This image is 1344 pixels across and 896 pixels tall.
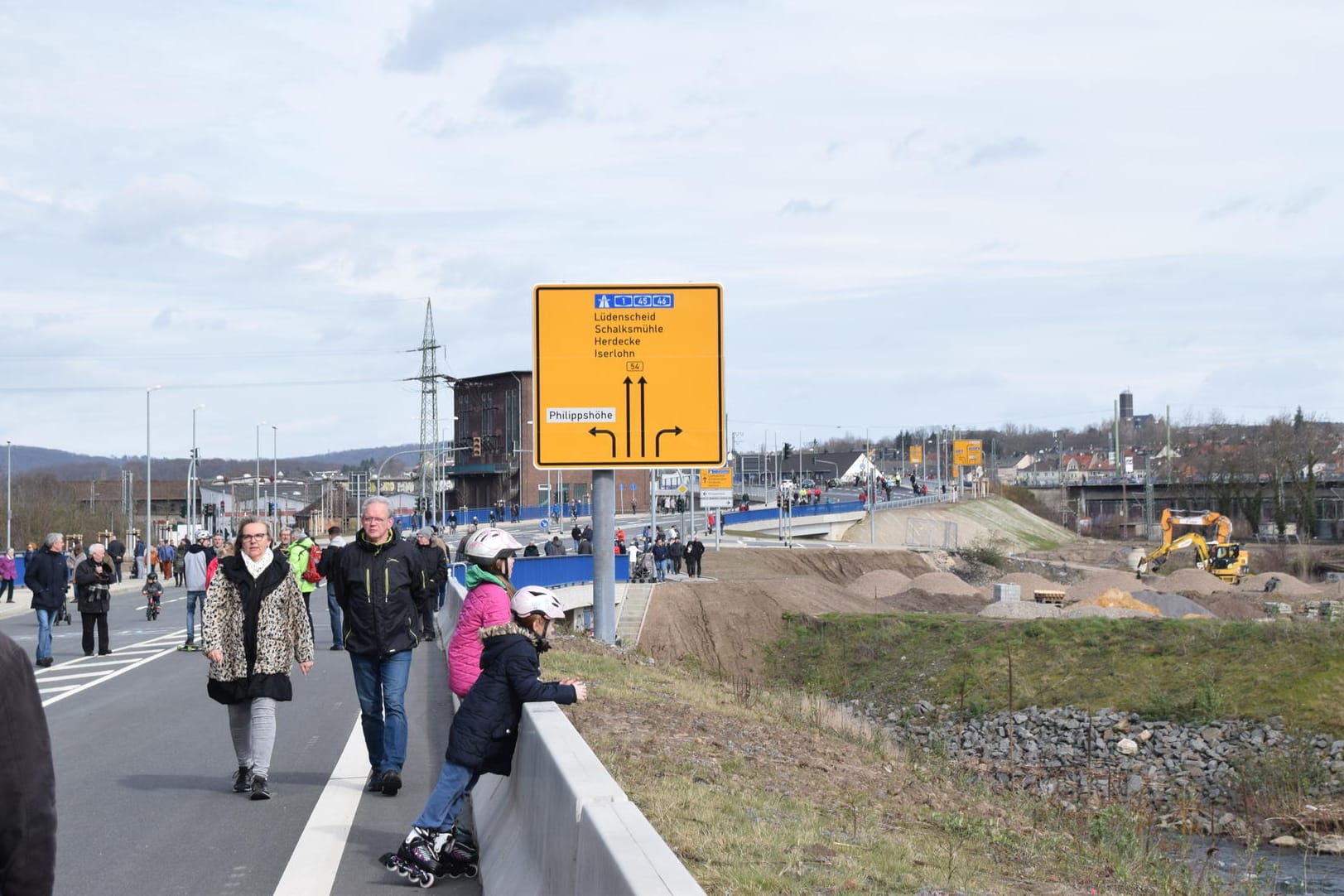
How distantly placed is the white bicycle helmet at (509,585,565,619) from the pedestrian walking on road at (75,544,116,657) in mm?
14317

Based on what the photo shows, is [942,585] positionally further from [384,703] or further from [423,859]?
[423,859]

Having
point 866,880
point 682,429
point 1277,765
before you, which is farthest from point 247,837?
point 1277,765

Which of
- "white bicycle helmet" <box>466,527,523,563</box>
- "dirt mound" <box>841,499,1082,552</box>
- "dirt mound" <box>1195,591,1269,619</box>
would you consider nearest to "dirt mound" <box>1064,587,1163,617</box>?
"dirt mound" <box>1195,591,1269,619</box>

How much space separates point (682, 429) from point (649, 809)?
1081cm

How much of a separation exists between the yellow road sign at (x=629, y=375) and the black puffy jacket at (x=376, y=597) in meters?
9.21

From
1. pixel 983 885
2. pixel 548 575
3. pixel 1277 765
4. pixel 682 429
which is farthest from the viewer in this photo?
pixel 548 575

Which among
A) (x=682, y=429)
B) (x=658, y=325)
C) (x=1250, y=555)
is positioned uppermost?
(x=658, y=325)

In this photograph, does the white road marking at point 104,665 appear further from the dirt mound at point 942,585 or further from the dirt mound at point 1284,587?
the dirt mound at point 1284,587

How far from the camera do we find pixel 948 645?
3666 cm

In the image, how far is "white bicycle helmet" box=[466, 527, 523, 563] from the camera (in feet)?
26.3

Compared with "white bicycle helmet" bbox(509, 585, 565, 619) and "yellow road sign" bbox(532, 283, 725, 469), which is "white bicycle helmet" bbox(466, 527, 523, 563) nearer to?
"white bicycle helmet" bbox(509, 585, 565, 619)

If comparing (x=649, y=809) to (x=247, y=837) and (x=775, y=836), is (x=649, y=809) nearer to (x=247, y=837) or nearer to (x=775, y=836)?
(x=775, y=836)

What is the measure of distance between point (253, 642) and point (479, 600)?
2.30m

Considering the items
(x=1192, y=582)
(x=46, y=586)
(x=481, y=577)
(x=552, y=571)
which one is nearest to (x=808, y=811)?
(x=481, y=577)
